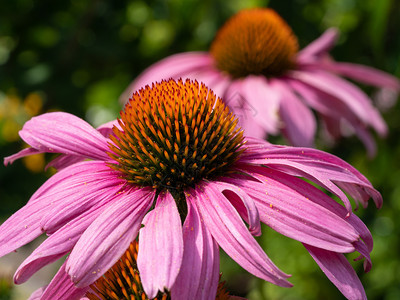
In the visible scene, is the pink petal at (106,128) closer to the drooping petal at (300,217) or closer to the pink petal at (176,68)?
the drooping petal at (300,217)

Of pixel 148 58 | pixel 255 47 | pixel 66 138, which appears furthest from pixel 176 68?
pixel 66 138

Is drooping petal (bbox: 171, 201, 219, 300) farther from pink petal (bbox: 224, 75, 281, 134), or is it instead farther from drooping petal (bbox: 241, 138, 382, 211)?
pink petal (bbox: 224, 75, 281, 134)

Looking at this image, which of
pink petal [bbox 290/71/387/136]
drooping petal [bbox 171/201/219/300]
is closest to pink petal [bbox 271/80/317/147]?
pink petal [bbox 290/71/387/136]

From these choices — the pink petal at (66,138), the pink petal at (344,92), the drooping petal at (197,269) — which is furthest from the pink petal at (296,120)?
the drooping petal at (197,269)

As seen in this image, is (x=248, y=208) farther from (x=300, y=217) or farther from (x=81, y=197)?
(x=81, y=197)

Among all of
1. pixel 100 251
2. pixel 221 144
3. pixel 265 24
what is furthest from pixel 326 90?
pixel 100 251

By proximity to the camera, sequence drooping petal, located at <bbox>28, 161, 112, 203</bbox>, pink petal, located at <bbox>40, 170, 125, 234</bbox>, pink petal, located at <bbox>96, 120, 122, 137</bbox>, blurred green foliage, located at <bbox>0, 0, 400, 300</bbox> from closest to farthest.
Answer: pink petal, located at <bbox>40, 170, 125, 234</bbox> → drooping petal, located at <bbox>28, 161, 112, 203</bbox> → pink petal, located at <bbox>96, 120, 122, 137</bbox> → blurred green foliage, located at <bbox>0, 0, 400, 300</bbox>
